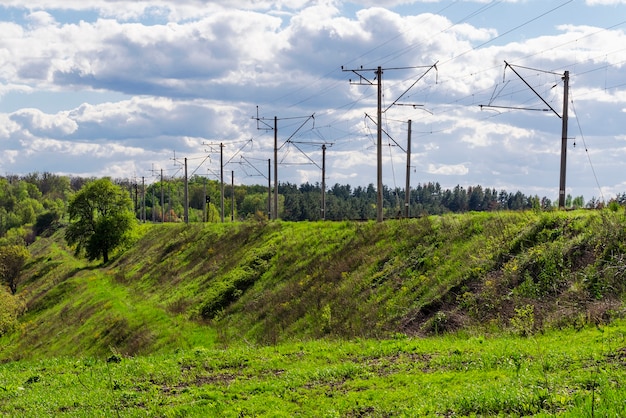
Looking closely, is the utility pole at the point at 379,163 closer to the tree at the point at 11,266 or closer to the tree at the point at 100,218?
the tree at the point at 100,218

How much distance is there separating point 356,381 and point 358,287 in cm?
1470

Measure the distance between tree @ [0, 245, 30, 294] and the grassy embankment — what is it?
2131 inches

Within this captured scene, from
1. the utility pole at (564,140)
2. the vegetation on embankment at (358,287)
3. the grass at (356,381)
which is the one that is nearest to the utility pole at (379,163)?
the vegetation on embankment at (358,287)

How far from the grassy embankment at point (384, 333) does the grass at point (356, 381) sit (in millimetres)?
54

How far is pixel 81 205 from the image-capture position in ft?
303

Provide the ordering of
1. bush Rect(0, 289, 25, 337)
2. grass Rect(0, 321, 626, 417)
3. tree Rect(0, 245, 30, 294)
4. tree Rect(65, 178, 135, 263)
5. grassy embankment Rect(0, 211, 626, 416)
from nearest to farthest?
grass Rect(0, 321, 626, 417) → grassy embankment Rect(0, 211, 626, 416) → bush Rect(0, 289, 25, 337) → tree Rect(65, 178, 135, 263) → tree Rect(0, 245, 30, 294)

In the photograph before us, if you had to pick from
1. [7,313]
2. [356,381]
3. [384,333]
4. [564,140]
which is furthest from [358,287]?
[7,313]

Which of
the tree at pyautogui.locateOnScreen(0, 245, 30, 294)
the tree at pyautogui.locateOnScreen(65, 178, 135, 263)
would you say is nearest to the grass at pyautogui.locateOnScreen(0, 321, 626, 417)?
the tree at pyautogui.locateOnScreen(65, 178, 135, 263)

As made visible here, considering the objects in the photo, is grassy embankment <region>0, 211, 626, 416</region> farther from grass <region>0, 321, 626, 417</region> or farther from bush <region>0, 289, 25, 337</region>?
bush <region>0, 289, 25, 337</region>

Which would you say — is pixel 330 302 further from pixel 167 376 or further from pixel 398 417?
pixel 398 417

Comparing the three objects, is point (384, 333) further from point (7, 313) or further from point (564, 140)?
point (7, 313)

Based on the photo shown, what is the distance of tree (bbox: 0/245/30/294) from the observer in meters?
91.6

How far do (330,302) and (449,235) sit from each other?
6.33 m

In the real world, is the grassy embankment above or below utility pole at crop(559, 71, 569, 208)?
below
